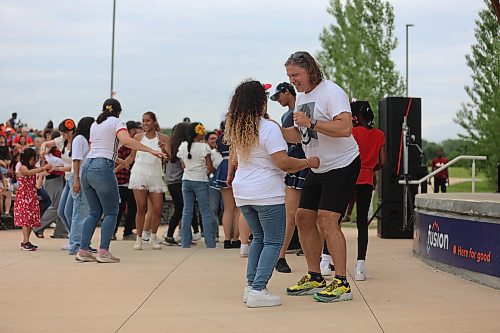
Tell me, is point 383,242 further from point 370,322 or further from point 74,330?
point 74,330

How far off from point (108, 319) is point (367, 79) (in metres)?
31.9

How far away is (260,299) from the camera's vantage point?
7164mm

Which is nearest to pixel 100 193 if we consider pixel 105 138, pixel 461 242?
pixel 105 138

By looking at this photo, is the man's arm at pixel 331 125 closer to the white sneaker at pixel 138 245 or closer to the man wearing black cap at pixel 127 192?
the white sneaker at pixel 138 245

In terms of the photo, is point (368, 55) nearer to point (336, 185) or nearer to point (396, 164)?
point (396, 164)

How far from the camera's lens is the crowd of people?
729 centimetres

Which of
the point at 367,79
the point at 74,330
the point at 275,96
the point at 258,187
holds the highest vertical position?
the point at 367,79

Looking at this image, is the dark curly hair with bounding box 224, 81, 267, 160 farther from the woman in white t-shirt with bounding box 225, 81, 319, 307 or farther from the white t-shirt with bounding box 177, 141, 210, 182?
the white t-shirt with bounding box 177, 141, 210, 182

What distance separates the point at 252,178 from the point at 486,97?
24384 mm

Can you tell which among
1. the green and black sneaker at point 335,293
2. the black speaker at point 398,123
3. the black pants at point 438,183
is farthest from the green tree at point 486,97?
the green and black sneaker at point 335,293

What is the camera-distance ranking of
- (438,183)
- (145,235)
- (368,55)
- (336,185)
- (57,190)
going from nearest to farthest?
(336,185) → (145,235) → (57,190) → (438,183) → (368,55)

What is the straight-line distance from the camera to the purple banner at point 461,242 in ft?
26.9

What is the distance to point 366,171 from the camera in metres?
9.14

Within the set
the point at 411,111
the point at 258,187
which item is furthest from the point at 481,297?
the point at 411,111
